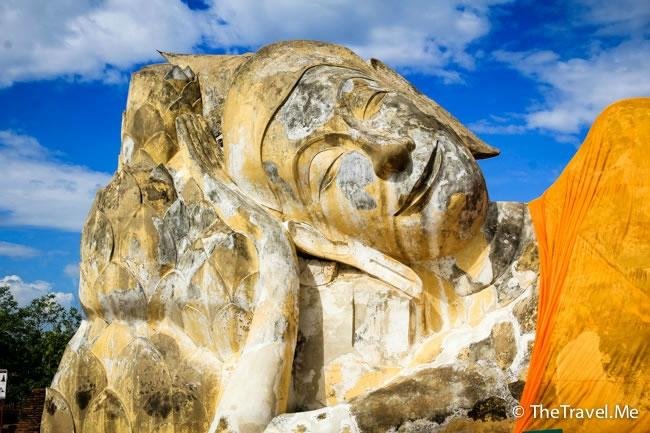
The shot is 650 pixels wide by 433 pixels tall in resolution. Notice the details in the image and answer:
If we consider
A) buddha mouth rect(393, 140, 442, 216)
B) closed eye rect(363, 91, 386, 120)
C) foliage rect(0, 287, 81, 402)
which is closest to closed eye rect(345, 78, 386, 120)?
closed eye rect(363, 91, 386, 120)

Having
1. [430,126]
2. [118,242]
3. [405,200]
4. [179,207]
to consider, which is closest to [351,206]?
[405,200]

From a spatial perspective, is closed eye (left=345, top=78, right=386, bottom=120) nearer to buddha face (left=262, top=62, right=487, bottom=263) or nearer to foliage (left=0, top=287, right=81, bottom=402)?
buddha face (left=262, top=62, right=487, bottom=263)

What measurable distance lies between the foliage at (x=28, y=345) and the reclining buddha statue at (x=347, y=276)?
1325cm

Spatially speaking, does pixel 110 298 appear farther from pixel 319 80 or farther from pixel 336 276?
pixel 319 80

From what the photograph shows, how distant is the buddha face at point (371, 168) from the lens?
4.25m

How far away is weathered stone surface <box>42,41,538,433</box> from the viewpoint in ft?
13.4

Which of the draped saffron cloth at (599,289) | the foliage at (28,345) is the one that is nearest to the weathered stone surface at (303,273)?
the draped saffron cloth at (599,289)

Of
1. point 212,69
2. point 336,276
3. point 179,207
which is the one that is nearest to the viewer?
point 336,276

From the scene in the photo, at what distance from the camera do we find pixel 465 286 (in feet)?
14.6

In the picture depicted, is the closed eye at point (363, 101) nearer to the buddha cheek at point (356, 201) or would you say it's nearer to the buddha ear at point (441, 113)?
the buddha cheek at point (356, 201)

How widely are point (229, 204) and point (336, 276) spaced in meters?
0.75

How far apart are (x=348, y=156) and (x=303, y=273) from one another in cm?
74

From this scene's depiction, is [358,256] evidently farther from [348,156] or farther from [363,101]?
[363,101]

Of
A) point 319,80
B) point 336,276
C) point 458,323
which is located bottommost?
point 458,323
